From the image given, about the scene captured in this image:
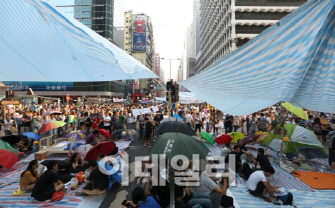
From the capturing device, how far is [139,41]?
8012cm

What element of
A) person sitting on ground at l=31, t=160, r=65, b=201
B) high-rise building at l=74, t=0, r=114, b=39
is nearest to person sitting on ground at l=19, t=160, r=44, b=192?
person sitting on ground at l=31, t=160, r=65, b=201

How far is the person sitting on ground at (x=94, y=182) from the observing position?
5336 mm

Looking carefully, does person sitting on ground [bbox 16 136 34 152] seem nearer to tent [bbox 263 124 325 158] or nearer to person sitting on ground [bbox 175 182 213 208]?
person sitting on ground [bbox 175 182 213 208]

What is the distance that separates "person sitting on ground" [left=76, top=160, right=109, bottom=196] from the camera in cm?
534

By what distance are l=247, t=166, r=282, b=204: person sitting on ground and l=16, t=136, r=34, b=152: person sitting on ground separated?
10067 millimetres

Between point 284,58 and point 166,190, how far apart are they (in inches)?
135

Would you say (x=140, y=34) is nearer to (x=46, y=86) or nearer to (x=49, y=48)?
(x=46, y=86)

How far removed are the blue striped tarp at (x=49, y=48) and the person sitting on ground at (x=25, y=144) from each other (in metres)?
7.25

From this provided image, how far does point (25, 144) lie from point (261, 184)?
10.6 metres

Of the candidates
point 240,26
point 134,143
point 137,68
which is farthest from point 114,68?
point 240,26

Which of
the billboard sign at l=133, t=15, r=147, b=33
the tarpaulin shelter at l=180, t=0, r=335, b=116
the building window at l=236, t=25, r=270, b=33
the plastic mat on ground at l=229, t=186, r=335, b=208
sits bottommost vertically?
the plastic mat on ground at l=229, t=186, r=335, b=208

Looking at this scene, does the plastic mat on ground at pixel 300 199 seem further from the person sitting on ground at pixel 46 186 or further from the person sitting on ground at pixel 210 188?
the person sitting on ground at pixel 46 186

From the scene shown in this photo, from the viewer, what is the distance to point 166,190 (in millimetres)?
4121

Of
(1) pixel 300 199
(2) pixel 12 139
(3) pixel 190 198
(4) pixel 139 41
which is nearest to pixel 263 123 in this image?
(1) pixel 300 199
